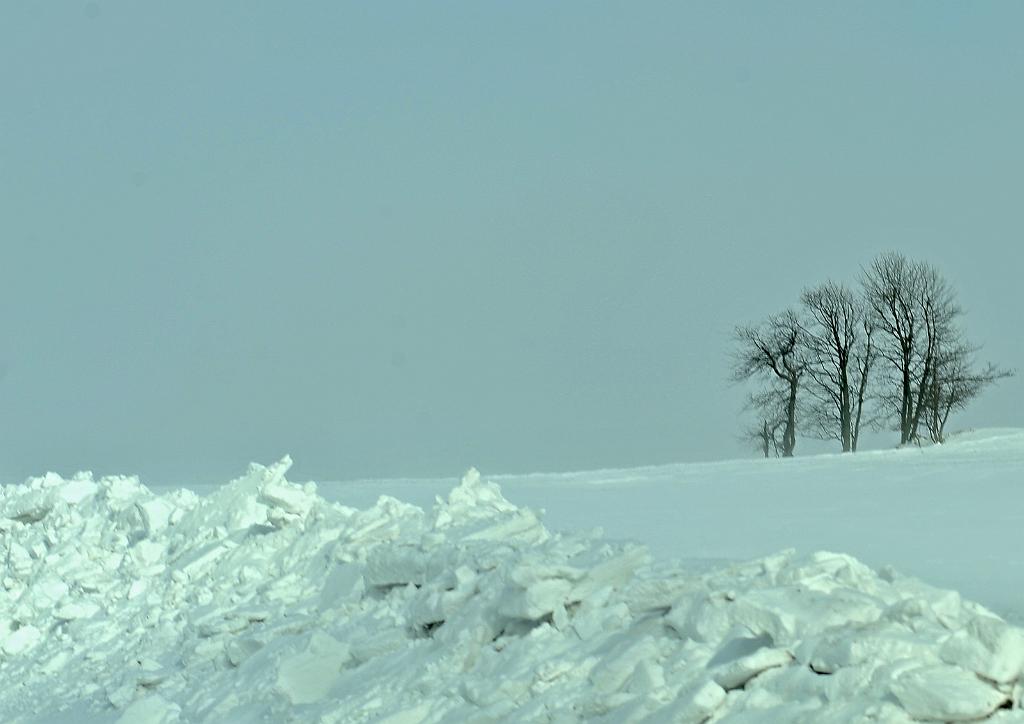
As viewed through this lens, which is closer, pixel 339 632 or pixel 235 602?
pixel 339 632

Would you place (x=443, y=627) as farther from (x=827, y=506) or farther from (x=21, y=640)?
(x=21, y=640)

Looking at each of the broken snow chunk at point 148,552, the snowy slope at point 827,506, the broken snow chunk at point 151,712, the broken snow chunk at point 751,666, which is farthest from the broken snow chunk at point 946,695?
the broken snow chunk at point 148,552

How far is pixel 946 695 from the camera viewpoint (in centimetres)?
438

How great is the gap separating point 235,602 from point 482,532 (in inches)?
97.9

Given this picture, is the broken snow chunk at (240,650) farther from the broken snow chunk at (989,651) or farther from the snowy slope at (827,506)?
the broken snow chunk at (989,651)

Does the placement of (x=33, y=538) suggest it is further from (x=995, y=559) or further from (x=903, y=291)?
(x=903, y=291)

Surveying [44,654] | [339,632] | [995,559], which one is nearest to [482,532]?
[339,632]

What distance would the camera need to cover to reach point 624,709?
17.5ft

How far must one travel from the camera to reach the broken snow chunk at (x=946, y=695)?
4.37 m

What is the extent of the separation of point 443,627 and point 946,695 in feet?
11.2

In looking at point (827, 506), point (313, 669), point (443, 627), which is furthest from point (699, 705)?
point (827, 506)

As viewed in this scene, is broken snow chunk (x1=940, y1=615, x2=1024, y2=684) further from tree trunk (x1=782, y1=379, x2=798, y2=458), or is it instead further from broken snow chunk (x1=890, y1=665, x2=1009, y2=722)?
tree trunk (x1=782, y1=379, x2=798, y2=458)

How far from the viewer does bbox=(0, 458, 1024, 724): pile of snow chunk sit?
4864mm

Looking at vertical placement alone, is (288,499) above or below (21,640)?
above
